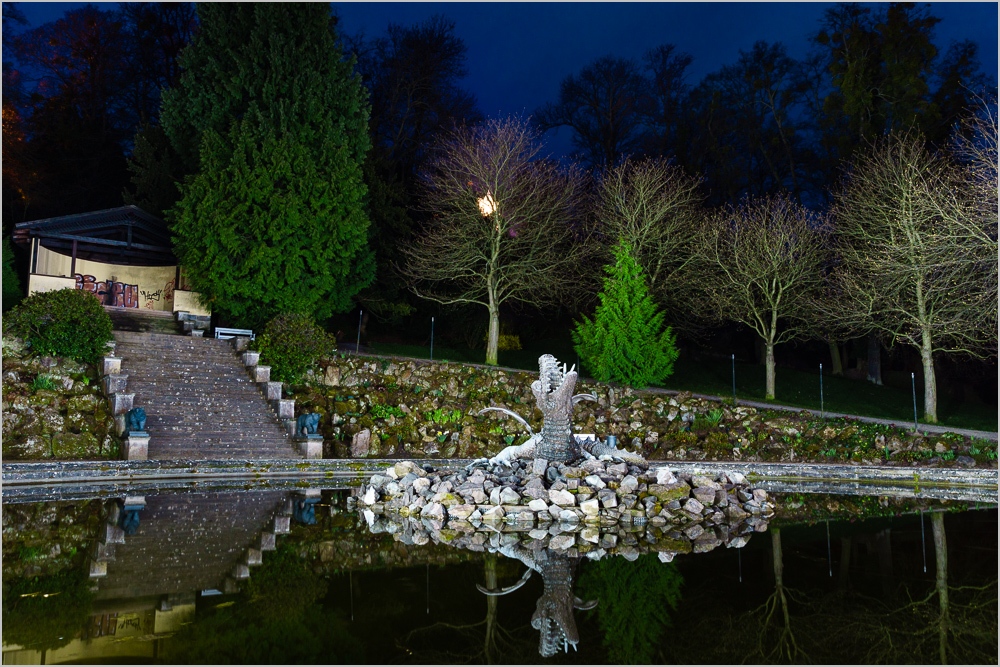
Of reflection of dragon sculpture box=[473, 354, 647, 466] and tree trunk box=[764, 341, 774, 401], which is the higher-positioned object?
tree trunk box=[764, 341, 774, 401]

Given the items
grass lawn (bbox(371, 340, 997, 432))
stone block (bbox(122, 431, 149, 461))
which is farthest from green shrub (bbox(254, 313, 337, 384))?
grass lawn (bbox(371, 340, 997, 432))

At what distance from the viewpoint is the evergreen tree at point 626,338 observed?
22062 millimetres

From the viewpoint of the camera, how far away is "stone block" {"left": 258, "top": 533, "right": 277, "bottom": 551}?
8258 mm

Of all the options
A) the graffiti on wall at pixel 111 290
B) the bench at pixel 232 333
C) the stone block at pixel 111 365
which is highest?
the graffiti on wall at pixel 111 290

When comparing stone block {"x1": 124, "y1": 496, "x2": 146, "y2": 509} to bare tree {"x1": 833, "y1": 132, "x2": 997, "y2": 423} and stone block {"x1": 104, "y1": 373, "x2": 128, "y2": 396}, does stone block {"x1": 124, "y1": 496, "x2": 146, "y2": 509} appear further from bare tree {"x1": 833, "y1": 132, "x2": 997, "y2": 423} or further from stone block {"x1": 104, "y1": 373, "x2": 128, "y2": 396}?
bare tree {"x1": 833, "y1": 132, "x2": 997, "y2": 423}

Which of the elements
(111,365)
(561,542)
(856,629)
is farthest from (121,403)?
(856,629)

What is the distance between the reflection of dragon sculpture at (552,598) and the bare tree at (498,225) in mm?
16618

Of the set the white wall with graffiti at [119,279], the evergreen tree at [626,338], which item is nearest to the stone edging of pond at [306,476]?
the evergreen tree at [626,338]

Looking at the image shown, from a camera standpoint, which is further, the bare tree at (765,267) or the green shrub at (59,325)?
the bare tree at (765,267)

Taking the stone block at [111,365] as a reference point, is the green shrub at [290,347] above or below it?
above

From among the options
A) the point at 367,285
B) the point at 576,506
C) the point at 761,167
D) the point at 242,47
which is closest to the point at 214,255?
the point at 367,285

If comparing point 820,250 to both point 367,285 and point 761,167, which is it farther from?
point 367,285

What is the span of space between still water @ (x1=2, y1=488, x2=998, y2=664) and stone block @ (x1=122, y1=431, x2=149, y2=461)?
16.0ft

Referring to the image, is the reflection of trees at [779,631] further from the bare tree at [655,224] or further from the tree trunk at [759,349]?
the tree trunk at [759,349]
